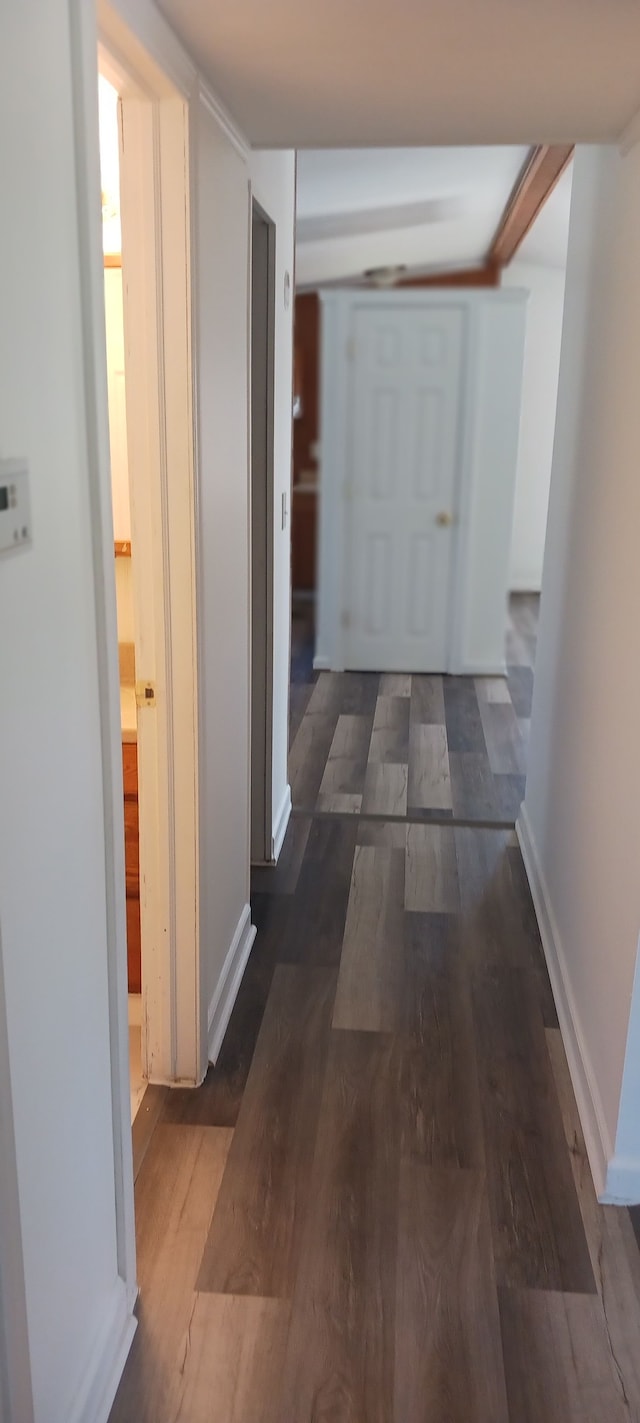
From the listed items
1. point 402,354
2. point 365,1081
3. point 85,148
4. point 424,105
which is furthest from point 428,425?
point 85,148

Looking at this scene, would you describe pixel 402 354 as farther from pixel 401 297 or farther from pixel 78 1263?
pixel 78 1263

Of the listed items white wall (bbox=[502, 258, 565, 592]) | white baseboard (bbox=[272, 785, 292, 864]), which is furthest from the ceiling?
white baseboard (bbox=[272, 785, 292, 864])

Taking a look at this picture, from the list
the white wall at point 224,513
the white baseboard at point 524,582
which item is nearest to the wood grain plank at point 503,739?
the white wall at point 224,513

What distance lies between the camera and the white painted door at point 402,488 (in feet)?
17.4

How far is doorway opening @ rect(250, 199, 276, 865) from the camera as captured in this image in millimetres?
2789

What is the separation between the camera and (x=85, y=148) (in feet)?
3.92

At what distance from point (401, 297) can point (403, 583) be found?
145 cm

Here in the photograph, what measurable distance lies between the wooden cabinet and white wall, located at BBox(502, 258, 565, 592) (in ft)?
18.3

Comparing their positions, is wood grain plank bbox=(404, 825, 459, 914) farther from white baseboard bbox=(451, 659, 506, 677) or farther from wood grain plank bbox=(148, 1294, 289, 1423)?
white baseboard bbox=(451, 659, 506, 677)

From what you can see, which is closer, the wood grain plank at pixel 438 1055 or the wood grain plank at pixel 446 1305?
the wood grain plank at pixel 446 1305

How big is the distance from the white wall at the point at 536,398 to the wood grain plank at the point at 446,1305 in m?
5.98

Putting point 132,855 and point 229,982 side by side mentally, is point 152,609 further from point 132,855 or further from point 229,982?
point 229,982

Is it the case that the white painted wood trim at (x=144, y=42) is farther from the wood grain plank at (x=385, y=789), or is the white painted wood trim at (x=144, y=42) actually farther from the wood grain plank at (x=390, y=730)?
the wood grain plank at (x=390, y=730)

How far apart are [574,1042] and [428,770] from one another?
197 centimetres
